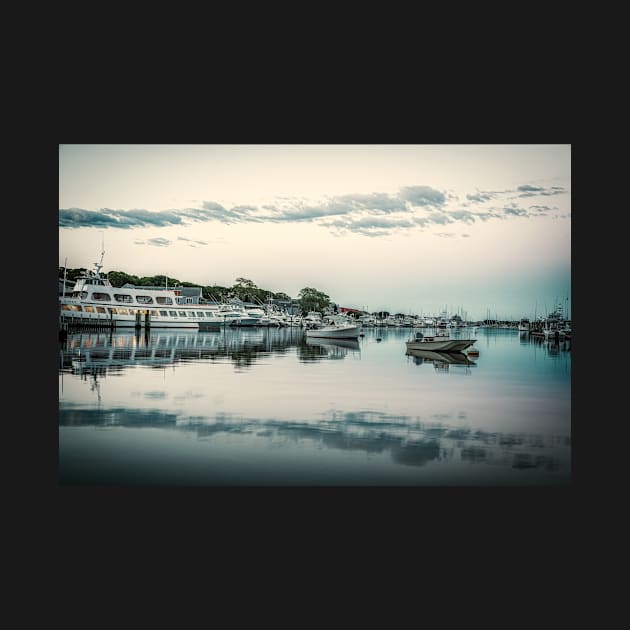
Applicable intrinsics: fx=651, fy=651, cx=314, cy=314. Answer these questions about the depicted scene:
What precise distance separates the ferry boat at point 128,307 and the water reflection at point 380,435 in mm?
2081

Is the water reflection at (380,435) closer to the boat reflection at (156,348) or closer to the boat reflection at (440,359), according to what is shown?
the boat reflection at (156,348)

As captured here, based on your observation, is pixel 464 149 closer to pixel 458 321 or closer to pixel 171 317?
pixel 458 321

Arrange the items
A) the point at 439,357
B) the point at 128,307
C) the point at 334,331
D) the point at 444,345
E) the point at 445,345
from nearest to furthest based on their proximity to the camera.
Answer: the point at 128,307 < the point at 334,331 < the point at 439,357 < the point at 444,345 < the point at 445,345

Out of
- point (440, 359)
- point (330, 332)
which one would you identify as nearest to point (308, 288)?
point (330, 332)

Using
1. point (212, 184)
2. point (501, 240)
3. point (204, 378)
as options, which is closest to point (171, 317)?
point (204, 378)

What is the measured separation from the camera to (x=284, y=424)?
10.1 metres

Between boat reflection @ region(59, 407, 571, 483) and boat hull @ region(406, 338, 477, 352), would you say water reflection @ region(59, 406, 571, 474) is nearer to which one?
boat reflection @ region(59, 407, 571, 483)

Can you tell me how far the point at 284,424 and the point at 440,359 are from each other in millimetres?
11260

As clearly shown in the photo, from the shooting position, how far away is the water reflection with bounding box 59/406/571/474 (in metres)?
9.47

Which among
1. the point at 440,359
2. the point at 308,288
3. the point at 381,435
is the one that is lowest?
the point at 381,435

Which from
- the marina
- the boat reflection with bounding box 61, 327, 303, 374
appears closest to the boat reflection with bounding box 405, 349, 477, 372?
the boat reflection with bounding box 61, 327, 303, 374

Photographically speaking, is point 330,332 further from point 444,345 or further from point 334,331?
point 444,345

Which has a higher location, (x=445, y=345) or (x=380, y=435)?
(x=445, y=345)

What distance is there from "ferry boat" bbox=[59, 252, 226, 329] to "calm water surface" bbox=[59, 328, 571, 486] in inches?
13.0
